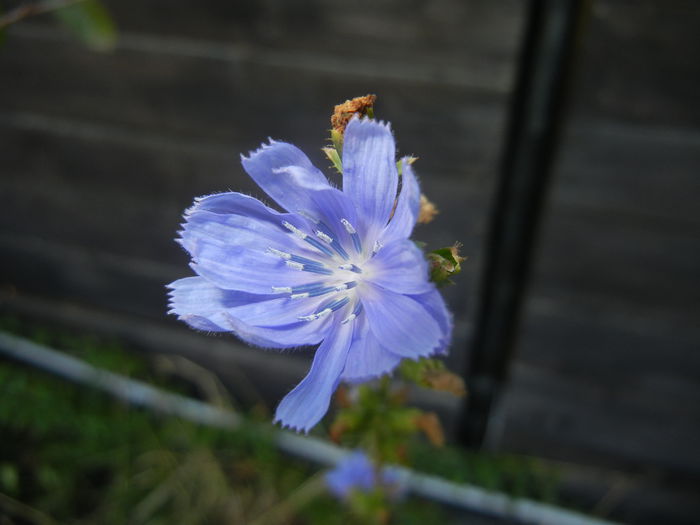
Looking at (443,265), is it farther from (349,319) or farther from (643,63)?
(643,63)

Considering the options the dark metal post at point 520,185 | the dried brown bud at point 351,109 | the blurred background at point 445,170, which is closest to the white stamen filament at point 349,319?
the dried brown bud at point 351,109

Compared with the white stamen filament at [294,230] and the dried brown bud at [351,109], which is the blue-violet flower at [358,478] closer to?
the white stamen filament at [294,230]

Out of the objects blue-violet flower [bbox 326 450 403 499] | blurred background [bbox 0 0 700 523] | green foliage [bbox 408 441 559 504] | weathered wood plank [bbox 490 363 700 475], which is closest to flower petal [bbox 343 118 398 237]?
blurred background [bbox 0 0 700 523]

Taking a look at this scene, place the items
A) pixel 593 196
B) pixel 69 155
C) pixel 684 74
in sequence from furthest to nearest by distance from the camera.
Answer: pixel 69 155 < pixel 593 196 < pixel 684 74

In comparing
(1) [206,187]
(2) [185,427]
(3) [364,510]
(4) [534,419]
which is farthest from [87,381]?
→ (4) [534,419]

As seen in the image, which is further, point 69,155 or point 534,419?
point 534,419

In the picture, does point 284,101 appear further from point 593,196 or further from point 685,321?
point 685,321

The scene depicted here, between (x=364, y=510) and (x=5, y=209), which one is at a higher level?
(x=5, y=209)
